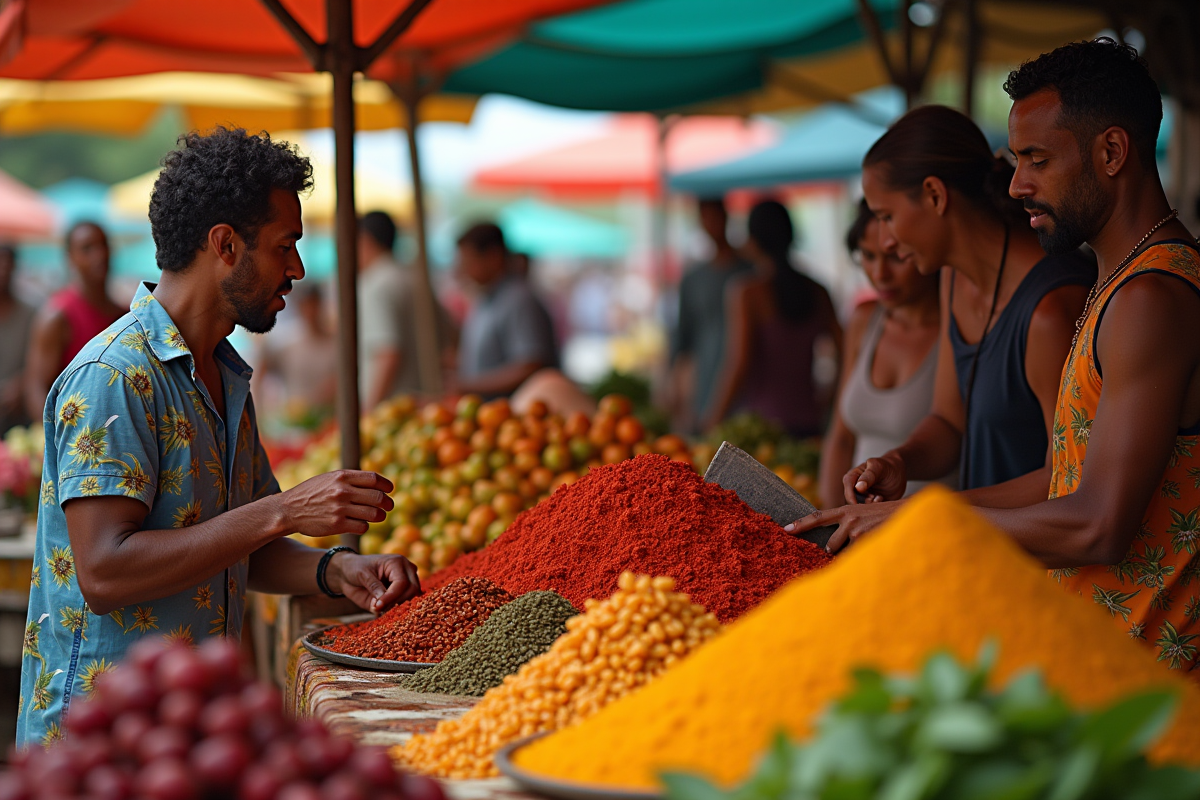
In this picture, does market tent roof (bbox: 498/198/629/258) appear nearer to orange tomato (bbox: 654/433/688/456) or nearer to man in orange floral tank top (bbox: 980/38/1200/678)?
orange tomato (bbox: 654/433/688/456)

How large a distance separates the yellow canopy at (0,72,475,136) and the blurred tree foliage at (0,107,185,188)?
26.2m

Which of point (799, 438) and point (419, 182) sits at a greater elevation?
point (419, 182)

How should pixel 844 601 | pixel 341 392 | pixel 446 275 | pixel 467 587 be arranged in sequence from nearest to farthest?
pixel 844 601, pixel 467 587, pixel 341 392, pixel 446 275

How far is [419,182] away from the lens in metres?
5.70

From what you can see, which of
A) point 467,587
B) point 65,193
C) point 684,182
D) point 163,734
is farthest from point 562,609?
point 65,193

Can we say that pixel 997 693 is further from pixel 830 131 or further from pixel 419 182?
pixel 830 131

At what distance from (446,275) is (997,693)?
21.1 m

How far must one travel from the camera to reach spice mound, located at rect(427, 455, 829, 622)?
192cm

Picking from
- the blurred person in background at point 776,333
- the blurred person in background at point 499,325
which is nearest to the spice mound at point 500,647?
the blurred person in background at point 776,333

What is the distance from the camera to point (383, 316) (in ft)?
19.2

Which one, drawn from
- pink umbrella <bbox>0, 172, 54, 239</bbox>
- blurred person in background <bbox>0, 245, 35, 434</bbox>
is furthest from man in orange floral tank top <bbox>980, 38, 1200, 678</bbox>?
pink umbrella <bbox>0, 172, 54, 239</bbox>

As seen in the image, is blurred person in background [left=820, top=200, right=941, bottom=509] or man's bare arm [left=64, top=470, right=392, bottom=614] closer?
man's bare arm [left=64, top=470, right=392, bottom=614]

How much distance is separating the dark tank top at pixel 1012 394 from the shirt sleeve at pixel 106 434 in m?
1.65

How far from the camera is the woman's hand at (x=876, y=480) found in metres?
2.39
